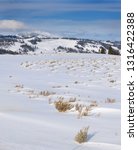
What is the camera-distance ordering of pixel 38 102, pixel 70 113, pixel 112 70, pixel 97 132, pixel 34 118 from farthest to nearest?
1. pixel 112 70
2. pixel 38 102
3. pixel 70 113
4. pixel 34 118
5. pixel 97 132

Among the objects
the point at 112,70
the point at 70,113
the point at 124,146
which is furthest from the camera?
the point at 112,70

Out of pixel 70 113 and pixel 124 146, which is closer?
pixel 124 146

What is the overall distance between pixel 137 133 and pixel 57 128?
2359 mm

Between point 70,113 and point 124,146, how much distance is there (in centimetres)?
412

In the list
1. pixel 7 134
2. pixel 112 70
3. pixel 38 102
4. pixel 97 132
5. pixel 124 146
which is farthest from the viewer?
pixel 112 70

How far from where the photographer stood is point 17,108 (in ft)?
24.3

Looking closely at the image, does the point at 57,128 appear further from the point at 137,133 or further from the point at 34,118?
the point at 137,133

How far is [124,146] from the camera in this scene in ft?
10.1

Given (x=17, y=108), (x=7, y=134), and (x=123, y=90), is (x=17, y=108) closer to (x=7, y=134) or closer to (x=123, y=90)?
(x=7, y=134)

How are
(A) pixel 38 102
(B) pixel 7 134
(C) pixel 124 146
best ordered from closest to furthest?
(C) pixel 124 146, (B) pixel 7 134, (A) pixel 38 102

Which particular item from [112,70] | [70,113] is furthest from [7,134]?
[112,70]

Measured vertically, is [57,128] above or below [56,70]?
below

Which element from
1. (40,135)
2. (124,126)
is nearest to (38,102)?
(40,135)

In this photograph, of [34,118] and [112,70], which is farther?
[112,70]
